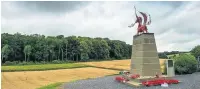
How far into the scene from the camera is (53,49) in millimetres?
95750

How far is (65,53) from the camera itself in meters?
97.7

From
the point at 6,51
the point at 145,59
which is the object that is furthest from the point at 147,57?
the point at 6,51

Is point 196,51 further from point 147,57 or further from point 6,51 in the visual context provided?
point 6,51

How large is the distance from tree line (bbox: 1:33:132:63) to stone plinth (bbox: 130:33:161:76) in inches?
2368

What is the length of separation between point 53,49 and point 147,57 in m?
70.6

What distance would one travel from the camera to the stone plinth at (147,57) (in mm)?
27297

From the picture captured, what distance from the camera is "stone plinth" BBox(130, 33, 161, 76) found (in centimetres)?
2730

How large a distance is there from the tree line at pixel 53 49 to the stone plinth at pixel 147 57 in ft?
197

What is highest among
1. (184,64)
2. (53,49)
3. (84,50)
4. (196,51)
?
(53,49)

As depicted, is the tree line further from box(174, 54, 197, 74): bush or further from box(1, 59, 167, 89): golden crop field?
box(174, 54, 197, 74): bush

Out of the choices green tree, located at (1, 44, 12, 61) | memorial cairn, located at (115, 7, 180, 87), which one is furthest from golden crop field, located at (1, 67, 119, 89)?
green tree, located at (1, 44, 12, 61)

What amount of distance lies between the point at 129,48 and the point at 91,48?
74.3 ft

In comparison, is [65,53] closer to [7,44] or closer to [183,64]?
[7,44]

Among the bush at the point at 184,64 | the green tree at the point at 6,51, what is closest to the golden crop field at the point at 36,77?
the bush at the point at 184,64
